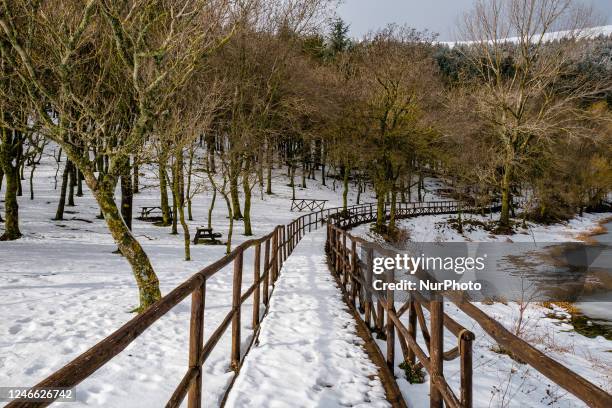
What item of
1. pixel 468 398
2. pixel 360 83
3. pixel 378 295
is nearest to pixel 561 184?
pixel 360 83

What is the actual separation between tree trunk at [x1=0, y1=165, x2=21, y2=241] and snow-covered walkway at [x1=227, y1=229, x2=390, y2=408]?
43.0 feet

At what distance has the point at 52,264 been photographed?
40.1 feet

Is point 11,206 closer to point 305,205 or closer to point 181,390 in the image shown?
point 181,390

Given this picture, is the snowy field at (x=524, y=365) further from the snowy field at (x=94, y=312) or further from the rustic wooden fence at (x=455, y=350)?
the snowy field at (x=94, y=312)

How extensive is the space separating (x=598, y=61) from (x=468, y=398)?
324ft

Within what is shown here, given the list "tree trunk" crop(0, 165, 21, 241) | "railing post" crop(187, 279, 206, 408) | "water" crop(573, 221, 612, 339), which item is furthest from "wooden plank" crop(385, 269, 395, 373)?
"tree trunk" crop(0, 165, 21, 241)

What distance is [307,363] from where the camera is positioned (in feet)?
16.0

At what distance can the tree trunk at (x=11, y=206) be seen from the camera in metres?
15.2

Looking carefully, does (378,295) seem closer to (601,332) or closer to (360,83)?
(601,332)

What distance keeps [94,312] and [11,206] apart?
10.8 m

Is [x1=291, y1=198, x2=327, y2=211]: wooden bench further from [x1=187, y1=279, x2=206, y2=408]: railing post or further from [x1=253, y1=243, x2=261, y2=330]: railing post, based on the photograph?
[x1=187, y1=279, x2=206, y2=408]: railing post

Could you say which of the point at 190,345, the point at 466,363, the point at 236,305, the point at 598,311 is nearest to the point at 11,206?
the point at 236,305

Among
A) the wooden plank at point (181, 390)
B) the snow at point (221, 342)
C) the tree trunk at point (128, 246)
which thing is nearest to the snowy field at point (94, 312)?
the snow at point (221, 342)

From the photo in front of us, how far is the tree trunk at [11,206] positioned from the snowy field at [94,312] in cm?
46
